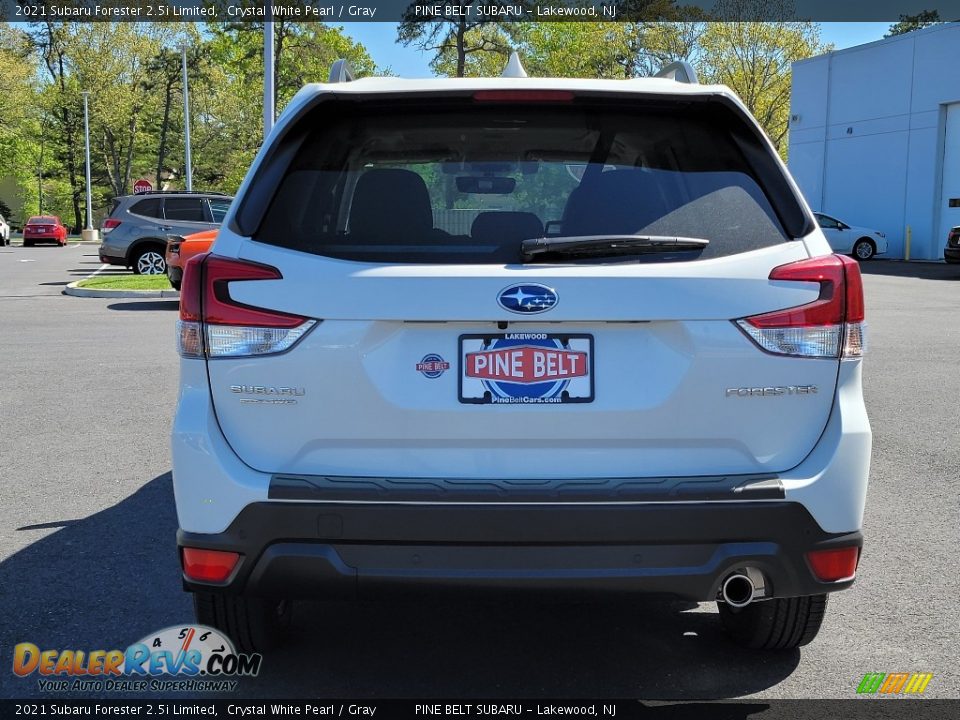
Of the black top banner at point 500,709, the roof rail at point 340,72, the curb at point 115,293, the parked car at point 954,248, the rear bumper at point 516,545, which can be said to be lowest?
the curb at point 115,293

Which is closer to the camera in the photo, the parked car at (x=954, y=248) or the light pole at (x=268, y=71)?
the light pole at (x=268, y=71)

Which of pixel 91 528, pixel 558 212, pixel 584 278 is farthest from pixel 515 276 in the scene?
pixel 91 528

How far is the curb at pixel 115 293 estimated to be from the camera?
759 inches

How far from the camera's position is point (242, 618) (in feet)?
11.5

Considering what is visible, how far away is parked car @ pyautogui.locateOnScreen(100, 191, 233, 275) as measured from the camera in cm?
2267

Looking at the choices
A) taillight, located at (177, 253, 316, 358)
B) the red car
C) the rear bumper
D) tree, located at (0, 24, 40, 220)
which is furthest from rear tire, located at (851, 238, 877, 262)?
tree, located at (0, 24, 40, 220)

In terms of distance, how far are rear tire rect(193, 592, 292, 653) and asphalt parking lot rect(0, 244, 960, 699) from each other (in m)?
0.11

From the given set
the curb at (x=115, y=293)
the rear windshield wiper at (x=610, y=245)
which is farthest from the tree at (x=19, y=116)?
the rear windshield wiper at (x=610, y=245)

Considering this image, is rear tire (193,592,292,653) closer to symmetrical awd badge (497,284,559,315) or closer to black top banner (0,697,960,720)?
black top banner (0,697,960,720)

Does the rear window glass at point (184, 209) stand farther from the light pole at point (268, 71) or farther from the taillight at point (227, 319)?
the taillight at point (227, 319)

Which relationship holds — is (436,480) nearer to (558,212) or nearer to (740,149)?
(558,212)

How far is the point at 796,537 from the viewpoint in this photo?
118 inches

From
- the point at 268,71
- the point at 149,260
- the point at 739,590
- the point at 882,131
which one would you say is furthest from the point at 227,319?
the point at 882,131

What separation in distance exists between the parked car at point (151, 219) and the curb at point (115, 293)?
4.85 ft
